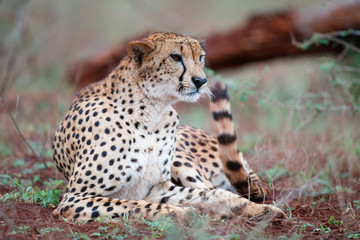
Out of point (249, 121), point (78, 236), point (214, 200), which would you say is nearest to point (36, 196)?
point (78, 236)

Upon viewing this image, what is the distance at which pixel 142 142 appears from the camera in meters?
3.14

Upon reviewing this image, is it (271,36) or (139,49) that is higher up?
(271,36)

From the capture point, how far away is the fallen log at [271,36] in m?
6.34

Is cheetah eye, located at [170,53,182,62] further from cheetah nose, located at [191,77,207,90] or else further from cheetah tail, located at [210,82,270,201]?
cheetah tail, located at [210,82,270,201]

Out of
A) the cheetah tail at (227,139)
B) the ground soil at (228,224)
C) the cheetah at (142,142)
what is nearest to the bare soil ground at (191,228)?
the ground soil at (228,224)

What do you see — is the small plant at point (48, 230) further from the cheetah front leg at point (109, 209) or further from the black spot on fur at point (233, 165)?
the black spot on fur at point (233, 165)

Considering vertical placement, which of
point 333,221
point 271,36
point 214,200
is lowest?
point 333,221

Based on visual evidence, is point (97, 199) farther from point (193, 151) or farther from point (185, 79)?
point (193, 151)

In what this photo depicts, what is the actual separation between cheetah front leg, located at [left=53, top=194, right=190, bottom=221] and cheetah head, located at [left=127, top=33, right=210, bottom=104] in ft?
2.32

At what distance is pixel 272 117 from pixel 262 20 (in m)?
1.42

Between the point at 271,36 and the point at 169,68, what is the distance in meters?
4.13

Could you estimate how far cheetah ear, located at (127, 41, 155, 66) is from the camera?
3.10 m

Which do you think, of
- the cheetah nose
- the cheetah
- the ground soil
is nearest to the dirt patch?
the ground soil

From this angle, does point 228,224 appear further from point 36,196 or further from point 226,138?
point 36,196
